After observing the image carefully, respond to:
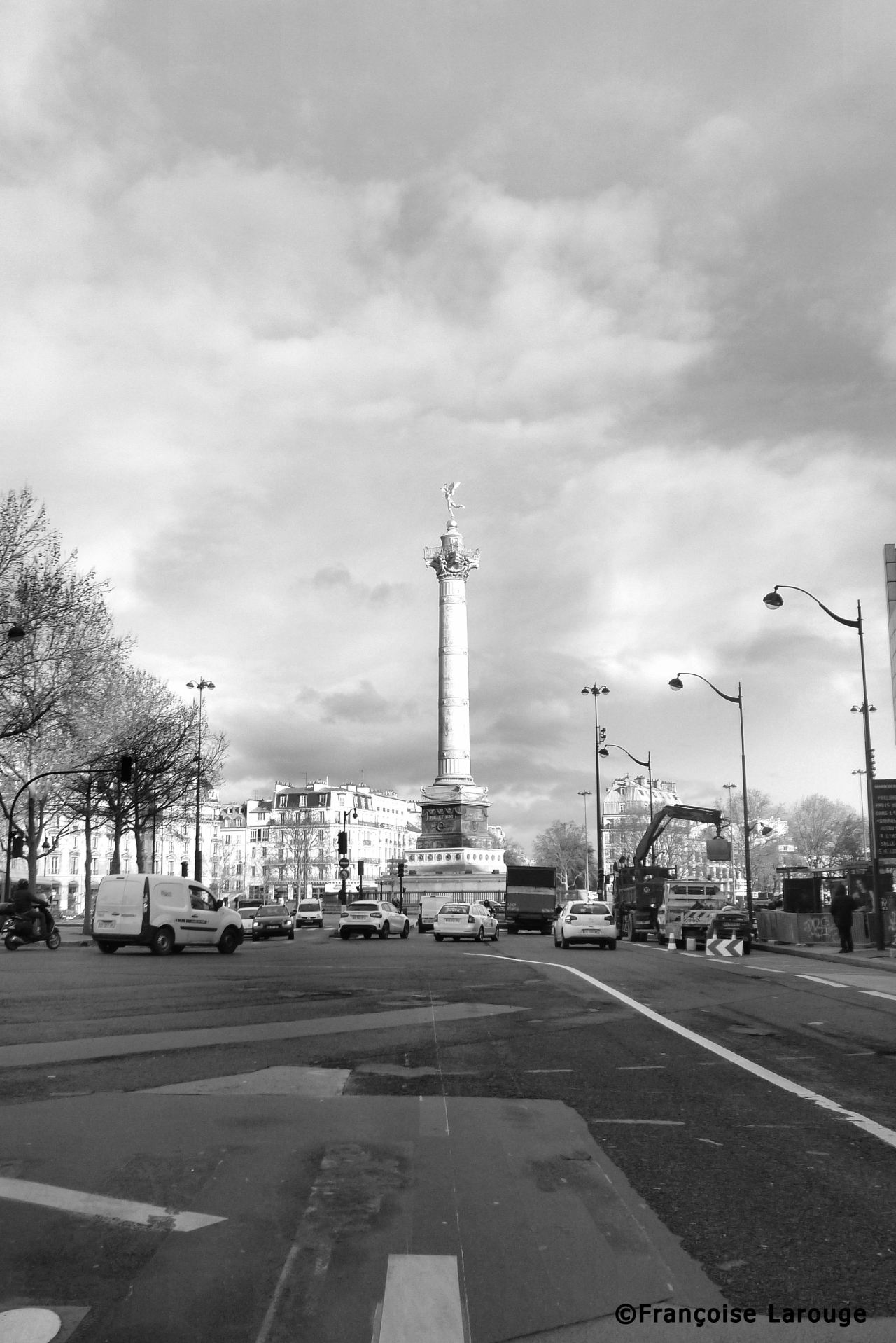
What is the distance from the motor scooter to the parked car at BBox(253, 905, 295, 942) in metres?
17.5

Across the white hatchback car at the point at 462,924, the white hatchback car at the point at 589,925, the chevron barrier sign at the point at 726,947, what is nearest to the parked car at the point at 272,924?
the white hatchback car at the point at 462,924

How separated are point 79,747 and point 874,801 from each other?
28599 mm

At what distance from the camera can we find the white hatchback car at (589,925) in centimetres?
3609

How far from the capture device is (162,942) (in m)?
30.7

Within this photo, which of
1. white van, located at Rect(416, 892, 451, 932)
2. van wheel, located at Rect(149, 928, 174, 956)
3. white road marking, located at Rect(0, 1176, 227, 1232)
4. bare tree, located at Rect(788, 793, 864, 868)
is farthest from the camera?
bare tree, located at Rect(788, 793, 864, 868)

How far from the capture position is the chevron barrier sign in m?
31.6

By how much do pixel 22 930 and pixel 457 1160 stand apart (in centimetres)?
2859

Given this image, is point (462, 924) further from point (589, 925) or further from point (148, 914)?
point (148, 914)

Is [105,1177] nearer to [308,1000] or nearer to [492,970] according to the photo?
[308,1000]

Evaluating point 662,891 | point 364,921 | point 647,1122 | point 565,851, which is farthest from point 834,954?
point 565,851

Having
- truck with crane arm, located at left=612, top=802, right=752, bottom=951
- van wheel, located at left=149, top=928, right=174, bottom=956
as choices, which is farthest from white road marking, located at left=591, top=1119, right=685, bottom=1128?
truck with crane arm, located at left=612, top=802, right=752, bottom=951

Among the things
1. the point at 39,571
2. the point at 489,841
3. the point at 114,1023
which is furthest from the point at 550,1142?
the point at 489,841

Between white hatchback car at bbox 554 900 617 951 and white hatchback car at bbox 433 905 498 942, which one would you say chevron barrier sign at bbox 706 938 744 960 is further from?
white hatchback car at bbox 433 905 498 942

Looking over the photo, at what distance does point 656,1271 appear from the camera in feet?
15.0
